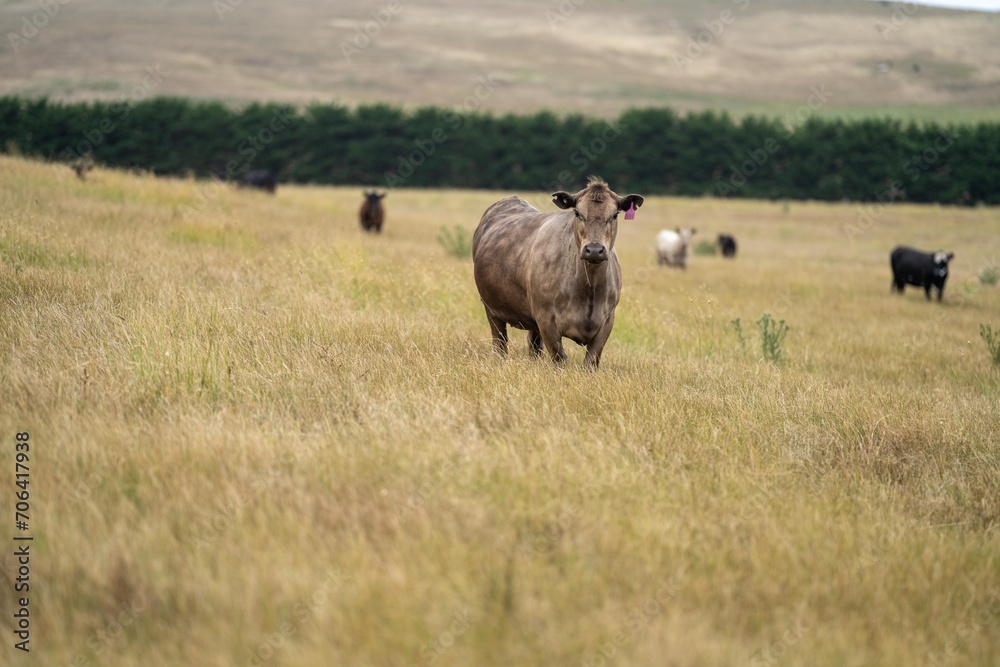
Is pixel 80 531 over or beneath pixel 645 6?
beneath

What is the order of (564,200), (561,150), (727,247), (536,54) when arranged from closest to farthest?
(564,200) → (727,247) → (561,150) → (536,54)

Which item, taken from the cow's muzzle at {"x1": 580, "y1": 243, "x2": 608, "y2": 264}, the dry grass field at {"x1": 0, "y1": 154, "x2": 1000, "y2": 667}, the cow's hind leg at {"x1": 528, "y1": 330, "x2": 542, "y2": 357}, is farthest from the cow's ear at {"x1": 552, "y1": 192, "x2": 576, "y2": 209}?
the cow's hind leg at {"x1": 528, "y1": 330, "x2": 542, "y2": 357}

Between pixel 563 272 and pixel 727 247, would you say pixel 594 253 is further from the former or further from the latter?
pixel 727 247

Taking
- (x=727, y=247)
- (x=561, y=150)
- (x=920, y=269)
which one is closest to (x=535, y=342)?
(x=920, y=269)

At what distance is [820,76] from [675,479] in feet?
340

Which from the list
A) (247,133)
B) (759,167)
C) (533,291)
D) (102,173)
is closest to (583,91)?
(759,167)

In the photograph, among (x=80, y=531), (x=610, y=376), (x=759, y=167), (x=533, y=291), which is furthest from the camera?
(x=759, y=167)

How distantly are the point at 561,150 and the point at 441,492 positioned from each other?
43.8 m

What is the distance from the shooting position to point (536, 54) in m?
102

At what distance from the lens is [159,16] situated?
101 m

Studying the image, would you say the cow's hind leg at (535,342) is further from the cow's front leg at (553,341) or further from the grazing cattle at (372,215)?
the grazing cattle at (372,215)

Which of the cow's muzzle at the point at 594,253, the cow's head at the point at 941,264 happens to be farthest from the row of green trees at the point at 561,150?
the cow's muzzle at the point at 594,253

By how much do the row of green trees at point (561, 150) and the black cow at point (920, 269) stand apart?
2805 cm

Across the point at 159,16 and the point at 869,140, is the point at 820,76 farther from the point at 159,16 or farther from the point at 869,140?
the point at 159,16
